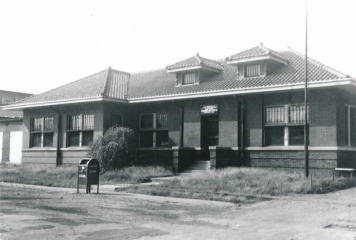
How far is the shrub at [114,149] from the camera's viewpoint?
20688 millimetres

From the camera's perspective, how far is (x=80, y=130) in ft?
80.2

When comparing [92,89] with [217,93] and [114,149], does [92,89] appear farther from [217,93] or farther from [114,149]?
[217,93]

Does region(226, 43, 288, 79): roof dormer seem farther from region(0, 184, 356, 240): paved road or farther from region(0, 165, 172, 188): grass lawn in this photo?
region(0, 184, 356, 240): paved road

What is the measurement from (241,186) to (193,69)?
9.36 metres

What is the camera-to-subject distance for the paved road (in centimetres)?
779

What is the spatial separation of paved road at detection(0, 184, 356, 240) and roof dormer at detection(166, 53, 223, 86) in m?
10.7

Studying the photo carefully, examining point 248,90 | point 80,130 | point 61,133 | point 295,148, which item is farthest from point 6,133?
point 295,148

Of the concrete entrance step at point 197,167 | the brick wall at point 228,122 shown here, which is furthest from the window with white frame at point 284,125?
the concrete entrance step at point 197,167

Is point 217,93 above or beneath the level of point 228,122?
above

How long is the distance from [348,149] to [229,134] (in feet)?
17.9

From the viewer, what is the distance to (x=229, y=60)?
Answer: 68.3ft

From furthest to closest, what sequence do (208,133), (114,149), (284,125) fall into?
(208,133) < (114,149) < (284,125)

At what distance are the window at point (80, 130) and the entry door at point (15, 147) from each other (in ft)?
26.3

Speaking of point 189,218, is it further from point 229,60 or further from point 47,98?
point 47,98
